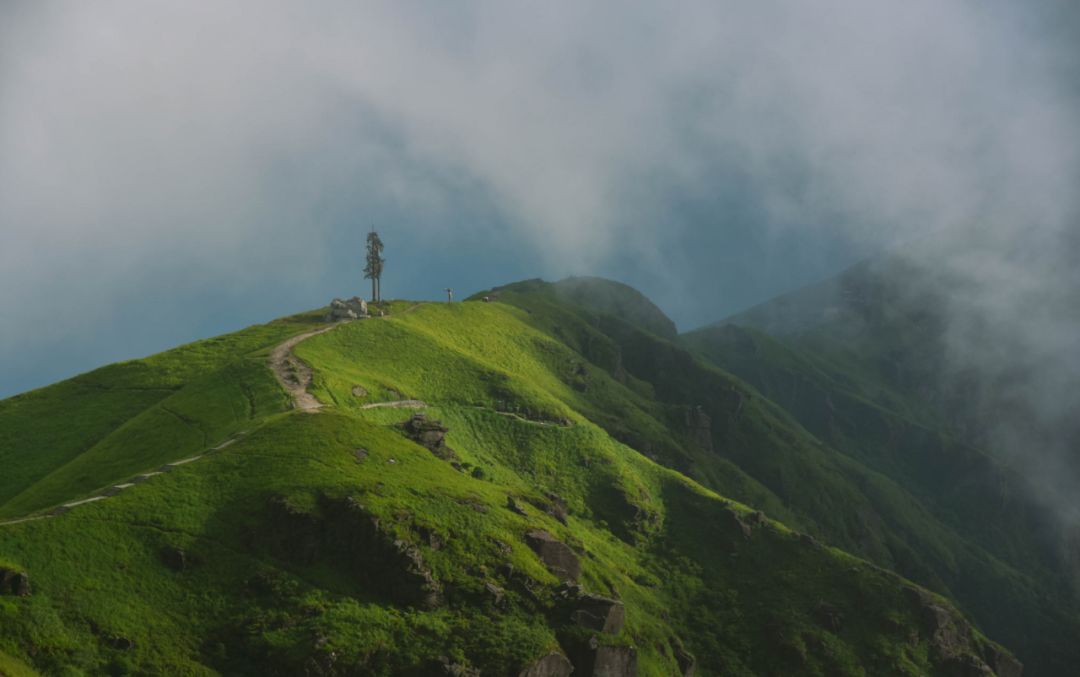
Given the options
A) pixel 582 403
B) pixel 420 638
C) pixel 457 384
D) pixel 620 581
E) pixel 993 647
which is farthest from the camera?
pixel 582 403

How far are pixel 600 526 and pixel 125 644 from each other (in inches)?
2564

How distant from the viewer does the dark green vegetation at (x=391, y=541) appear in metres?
50.9

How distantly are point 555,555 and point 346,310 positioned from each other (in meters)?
91.7

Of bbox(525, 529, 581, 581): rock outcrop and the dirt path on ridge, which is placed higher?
the dirt path on ridge

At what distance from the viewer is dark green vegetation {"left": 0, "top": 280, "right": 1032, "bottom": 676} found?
50.9 meters

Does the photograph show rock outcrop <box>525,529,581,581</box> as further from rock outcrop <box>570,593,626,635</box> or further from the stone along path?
the stone along path

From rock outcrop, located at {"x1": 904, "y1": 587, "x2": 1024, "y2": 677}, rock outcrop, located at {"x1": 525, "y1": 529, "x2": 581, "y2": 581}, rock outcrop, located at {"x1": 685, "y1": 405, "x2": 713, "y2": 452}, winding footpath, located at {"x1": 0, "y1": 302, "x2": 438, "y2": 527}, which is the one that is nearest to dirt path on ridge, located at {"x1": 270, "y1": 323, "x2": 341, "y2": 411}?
winding footpath, located at {"x1": 0, "y1": 302, "x2": 438, "y2": 527}

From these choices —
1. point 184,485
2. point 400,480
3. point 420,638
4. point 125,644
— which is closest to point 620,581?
point 400,480

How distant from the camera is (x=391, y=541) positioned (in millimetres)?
60375

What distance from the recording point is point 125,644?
46594 mm

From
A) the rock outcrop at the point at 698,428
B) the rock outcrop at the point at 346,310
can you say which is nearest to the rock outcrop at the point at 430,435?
the rock outcrop at the point at 346,310

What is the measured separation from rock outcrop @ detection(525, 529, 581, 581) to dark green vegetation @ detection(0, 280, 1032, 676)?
28 centimetres

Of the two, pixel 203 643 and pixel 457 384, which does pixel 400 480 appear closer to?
pixel 203 643

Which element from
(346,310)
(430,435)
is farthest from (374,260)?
(430,435)
